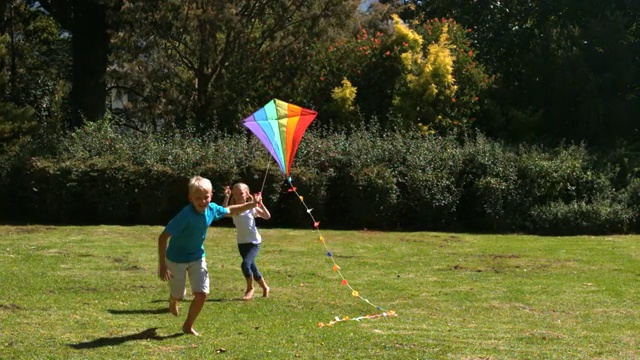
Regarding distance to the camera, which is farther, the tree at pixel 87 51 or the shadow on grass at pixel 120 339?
the tree at pixel 87 51

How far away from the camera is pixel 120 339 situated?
7500mm

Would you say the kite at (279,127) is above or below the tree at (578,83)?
below

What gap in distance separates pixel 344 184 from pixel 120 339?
41.3 feet

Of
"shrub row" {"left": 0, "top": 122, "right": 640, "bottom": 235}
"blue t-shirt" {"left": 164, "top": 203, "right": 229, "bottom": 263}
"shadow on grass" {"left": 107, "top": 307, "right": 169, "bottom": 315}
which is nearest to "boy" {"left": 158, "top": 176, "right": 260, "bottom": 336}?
"blue t-shirt" {"left": 164, "top": 203, "right": 229, "bottom": 263}

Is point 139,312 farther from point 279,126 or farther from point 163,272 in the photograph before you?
point 279,126

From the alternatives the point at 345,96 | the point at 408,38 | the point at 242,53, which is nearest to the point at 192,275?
the point at 345,96

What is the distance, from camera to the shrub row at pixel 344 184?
19344 mm

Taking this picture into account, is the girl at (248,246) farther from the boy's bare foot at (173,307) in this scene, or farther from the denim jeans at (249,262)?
the boy's bare foot at (173,307)

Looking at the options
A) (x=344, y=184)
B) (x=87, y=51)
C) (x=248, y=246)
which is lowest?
(x=248, y=246)

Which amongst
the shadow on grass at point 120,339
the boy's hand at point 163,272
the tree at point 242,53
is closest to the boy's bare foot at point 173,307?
the shadow on grass at point 120,339

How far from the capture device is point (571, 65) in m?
23.6

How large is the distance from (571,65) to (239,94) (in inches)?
370

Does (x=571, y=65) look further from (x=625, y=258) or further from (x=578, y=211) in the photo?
(x=625, y=258)

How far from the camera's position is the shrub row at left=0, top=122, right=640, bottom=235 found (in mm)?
19344
